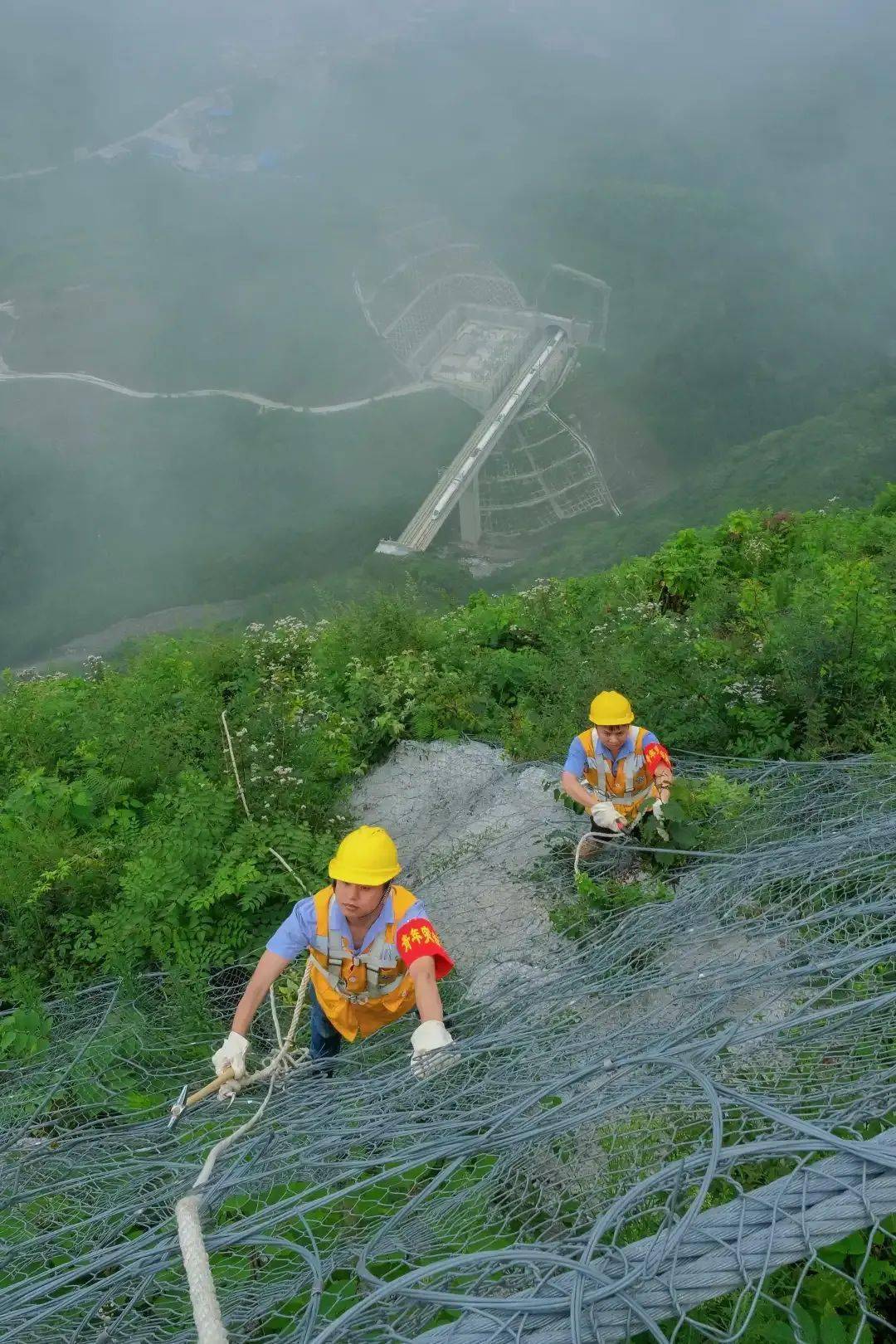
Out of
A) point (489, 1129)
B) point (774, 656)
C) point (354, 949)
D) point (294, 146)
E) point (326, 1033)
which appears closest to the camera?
point (489, 1129)

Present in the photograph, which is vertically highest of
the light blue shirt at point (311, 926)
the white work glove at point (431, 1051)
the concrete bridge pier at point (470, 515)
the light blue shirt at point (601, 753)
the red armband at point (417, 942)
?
the light blue shirt at point (311, 926)

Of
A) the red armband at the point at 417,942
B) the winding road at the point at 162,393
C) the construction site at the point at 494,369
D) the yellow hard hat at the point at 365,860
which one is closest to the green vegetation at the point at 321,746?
the red armband at the point at 417,942

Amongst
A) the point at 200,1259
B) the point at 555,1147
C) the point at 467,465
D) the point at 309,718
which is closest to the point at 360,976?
the point at 555,1147

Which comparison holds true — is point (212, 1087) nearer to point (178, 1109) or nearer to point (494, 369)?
point (178, 1109)

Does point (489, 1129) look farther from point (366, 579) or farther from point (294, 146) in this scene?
point (294, 146)

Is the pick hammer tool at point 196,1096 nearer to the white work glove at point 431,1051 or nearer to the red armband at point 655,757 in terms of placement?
the white work glove at point 431,1051

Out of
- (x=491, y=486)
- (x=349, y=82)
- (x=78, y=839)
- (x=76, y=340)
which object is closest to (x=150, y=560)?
(x=491, y=486)
